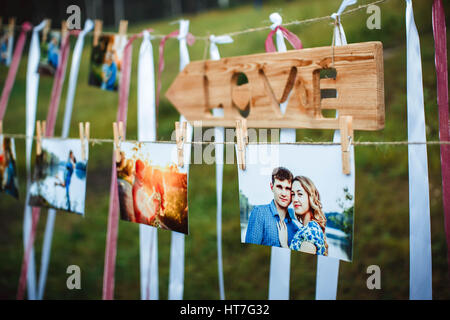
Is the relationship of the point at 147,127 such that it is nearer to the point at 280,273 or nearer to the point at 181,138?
the point at 181,138

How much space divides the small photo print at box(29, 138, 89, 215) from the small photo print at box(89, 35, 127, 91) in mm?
400

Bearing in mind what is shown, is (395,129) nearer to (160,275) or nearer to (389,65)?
(389,65)

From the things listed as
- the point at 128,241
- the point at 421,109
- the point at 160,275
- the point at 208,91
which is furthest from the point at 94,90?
the point at 421,109

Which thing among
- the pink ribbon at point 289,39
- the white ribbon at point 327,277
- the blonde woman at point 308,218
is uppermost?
the pink ribbon at point 289,39

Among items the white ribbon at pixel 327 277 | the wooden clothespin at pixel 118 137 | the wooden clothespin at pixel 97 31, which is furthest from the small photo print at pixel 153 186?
the wooden clothespin at pixel 97 31

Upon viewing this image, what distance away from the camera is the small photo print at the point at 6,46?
246cm

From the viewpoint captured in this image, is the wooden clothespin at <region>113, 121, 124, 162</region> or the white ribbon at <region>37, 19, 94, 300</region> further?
the white ribbon at <region>37, 19, 94, 300</region>

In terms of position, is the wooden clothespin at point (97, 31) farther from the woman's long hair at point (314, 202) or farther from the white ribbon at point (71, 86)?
the woman's long hair at point (314, 202)

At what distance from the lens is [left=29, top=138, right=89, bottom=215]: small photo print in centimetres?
184

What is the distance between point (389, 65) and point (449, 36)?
0.62 metres

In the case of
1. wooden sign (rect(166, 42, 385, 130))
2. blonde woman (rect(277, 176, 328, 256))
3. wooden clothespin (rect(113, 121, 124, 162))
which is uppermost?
wooden sign (rect(166, 42, 385, 130))

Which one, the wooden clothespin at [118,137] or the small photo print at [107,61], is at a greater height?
the small photo print at [107,61]

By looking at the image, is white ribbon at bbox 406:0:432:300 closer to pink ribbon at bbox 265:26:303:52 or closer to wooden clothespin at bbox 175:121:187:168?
pink ribbon at bbox 265:26:303:52

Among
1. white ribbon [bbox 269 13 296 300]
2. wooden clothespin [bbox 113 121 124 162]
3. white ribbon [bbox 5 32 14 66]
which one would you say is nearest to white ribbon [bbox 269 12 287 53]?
wooden clothespin [bbox 113 121 124 162]
